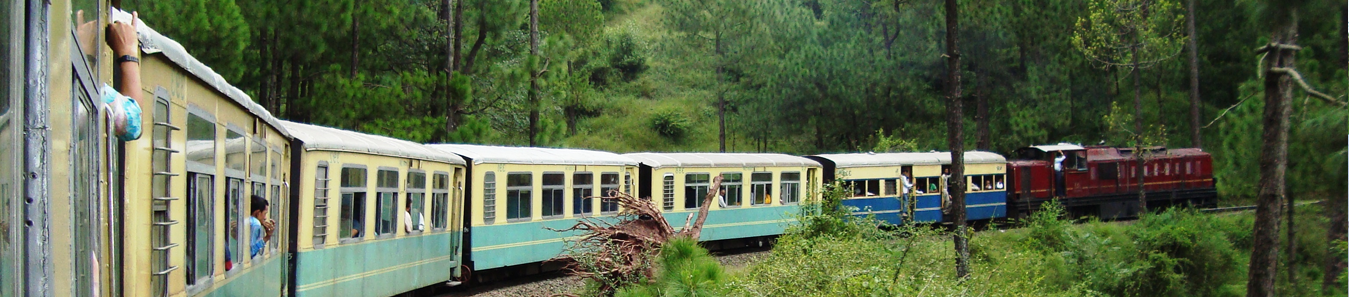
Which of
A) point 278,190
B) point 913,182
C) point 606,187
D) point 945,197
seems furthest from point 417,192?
point 945,197

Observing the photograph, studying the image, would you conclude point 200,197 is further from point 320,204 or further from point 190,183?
point 320,204

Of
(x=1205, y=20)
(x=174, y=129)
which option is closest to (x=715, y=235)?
(x=174, y=129)

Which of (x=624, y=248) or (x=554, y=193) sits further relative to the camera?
(x=554, y=193)

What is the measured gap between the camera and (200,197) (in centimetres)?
503

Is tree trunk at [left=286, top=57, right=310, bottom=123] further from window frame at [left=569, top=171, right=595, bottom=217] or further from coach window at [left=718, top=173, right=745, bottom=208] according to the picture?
coach window at [left=718, top=173, right=745, bottom=208]

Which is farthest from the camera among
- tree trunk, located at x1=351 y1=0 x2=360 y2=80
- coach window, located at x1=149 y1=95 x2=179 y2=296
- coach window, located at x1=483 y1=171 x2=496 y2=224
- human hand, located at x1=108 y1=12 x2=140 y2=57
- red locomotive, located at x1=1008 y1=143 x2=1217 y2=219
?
red locomotive, located at x1=1008 y1=143 x2=1217 y2=219

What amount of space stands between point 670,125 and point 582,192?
92.3ft

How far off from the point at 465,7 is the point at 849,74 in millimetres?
14562

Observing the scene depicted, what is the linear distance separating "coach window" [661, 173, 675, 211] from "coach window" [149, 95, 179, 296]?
43.8 feet

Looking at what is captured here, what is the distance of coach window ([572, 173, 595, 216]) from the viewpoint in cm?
1539

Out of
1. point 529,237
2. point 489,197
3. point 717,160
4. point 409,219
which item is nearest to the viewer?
→ point 409,219

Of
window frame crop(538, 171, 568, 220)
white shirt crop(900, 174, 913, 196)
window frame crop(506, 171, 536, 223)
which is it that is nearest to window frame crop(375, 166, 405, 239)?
window frame crop(506, 171, 536, 223)

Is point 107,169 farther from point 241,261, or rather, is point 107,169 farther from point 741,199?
point 741,199

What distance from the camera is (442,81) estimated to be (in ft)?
67.1
